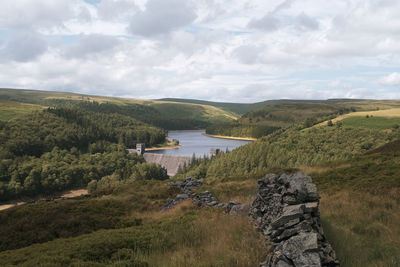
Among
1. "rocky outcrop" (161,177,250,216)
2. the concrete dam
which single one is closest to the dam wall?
the concrete dam

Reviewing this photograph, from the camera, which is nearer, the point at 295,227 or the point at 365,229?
the point at 295,227

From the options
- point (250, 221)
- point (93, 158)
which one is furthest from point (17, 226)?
point (93, 158)

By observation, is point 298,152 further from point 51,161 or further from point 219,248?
point 51,161

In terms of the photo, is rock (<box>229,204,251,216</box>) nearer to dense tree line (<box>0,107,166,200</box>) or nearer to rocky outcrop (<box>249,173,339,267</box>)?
rocky outcrop (<box>249,173,339,267</box>)

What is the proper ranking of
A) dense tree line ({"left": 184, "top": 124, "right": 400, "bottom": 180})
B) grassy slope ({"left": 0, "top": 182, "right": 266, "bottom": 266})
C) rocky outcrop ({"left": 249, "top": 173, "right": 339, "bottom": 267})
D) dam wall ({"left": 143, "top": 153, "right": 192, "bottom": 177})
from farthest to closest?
dam wall ({"left": 143, "top": 153, "right": 192, "bottom": 177}) → dense tree line ({"left": 184, "top": 124, "right": 400, "bottom": 180}) → grassy slope ({"left": 0, "top": 182, "right": 266, "bottom": 266}) → rocky outcrop ({"left": 249, "top": 173, "right": 339, "bottom": 267})

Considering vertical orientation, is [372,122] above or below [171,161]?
above

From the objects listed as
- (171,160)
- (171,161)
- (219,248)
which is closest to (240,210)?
(219,248)

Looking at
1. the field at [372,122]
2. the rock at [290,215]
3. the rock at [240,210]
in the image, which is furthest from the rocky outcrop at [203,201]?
the field at [372,122]

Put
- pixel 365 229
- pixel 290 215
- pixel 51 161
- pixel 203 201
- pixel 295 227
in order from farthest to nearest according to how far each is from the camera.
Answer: pixel 51 161 < pixel 203 201 < pixel 365 229 < pixel 290 215 < pixel 295 227

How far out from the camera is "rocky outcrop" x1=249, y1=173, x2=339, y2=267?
6.84m

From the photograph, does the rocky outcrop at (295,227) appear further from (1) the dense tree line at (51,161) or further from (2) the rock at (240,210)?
(1) the dense tree line at (51,161)

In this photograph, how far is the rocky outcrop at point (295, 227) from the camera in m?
6.84

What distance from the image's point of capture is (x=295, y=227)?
26.8ft

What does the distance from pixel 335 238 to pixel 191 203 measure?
1623cm
